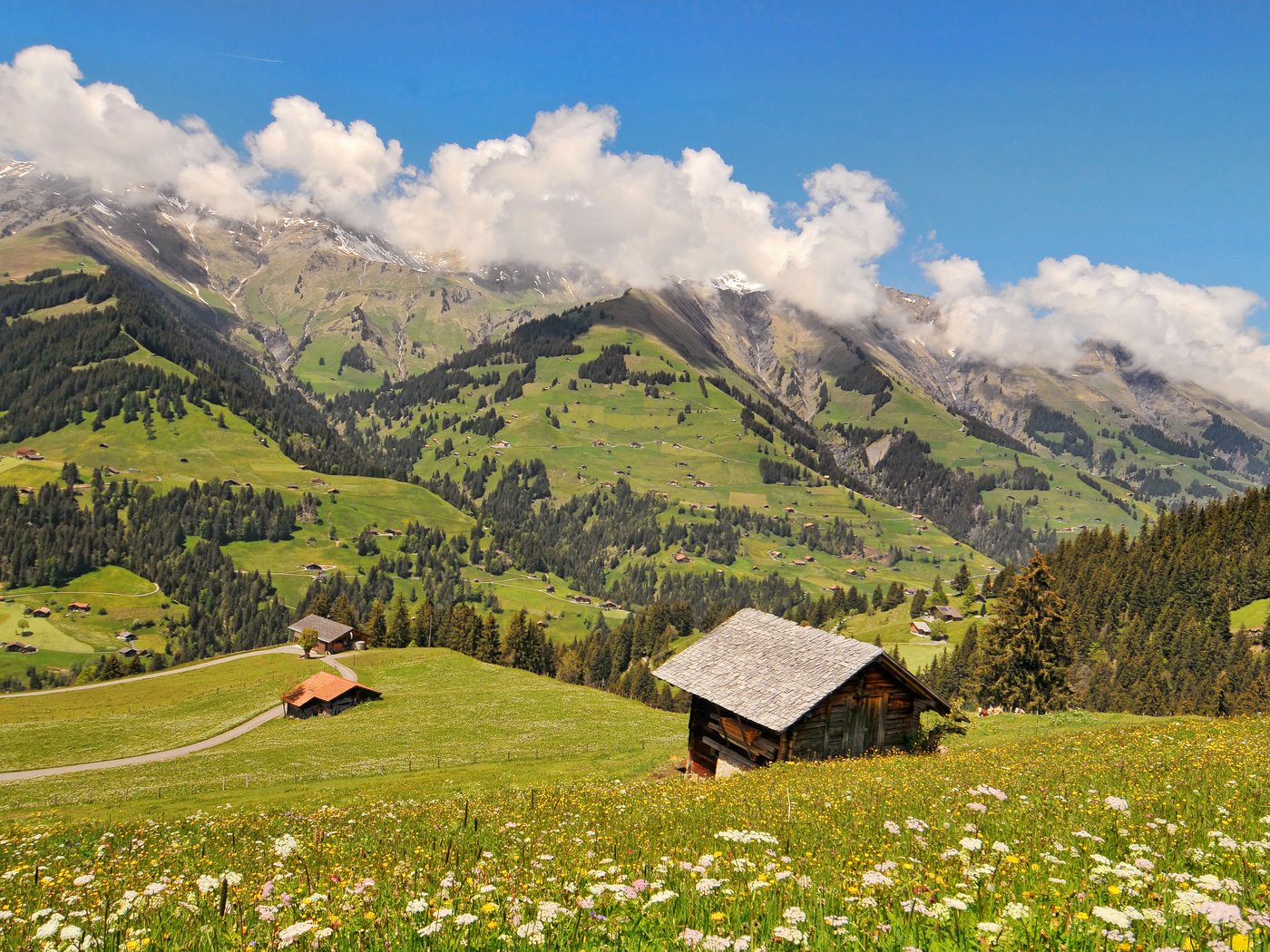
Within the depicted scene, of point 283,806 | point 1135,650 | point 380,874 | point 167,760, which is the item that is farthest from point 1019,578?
point 1135,650

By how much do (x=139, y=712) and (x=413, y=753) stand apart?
58728 millimetres

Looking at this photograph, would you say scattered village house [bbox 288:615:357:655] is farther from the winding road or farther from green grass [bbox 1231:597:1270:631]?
green grass [bbox 1231:597:1270:631]

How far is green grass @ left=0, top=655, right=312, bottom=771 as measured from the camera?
7019cm

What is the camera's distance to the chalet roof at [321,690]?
8656 centimetres

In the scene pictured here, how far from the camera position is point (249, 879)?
10.2 m

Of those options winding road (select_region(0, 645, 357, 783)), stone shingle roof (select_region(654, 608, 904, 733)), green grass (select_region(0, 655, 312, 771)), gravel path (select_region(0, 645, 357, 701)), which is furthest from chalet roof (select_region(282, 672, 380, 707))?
stone shingle roof (select_region(654, 608, 904, 733))

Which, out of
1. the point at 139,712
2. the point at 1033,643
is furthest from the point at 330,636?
the point at 1033,643

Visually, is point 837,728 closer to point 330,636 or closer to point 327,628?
point 330,636

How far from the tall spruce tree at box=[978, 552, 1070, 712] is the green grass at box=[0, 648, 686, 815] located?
106 ft

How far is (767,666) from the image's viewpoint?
36.3 meters

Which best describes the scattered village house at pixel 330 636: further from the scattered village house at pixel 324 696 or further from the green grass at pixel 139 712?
the scattered village house at pixel 324 696

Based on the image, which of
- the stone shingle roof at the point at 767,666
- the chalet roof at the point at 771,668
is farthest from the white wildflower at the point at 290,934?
the stone shingle roof at the point at 767,666

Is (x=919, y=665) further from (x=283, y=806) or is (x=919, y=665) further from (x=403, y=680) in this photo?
(x=283, y=806)

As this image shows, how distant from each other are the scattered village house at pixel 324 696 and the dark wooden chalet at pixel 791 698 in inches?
2490
